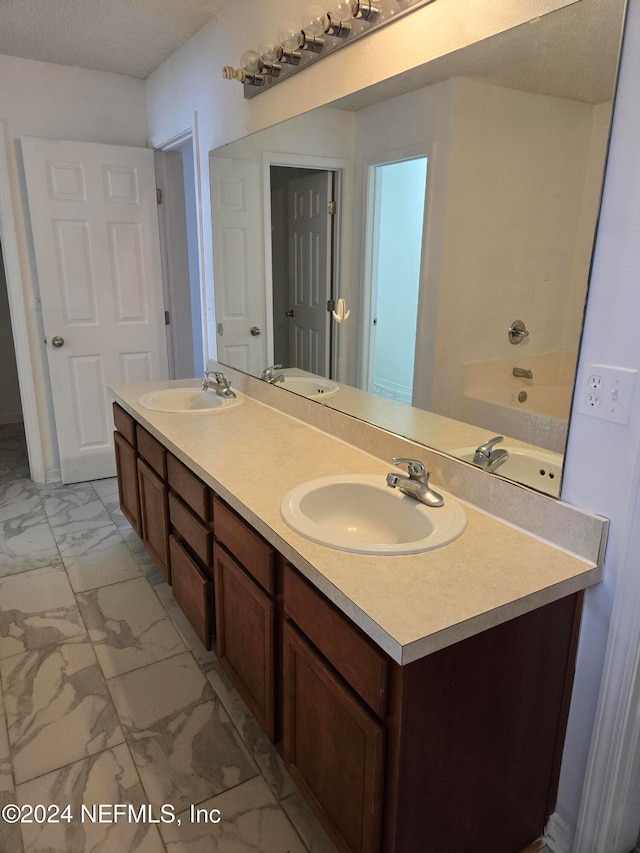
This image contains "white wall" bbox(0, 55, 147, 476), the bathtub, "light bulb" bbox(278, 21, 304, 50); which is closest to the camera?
the bathtub

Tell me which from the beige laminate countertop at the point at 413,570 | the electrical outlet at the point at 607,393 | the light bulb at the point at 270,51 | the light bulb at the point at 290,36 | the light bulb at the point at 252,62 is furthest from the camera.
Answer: the light bulb at the point at 252,62

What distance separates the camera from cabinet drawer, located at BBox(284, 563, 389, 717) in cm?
103

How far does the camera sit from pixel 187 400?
8.75 feet

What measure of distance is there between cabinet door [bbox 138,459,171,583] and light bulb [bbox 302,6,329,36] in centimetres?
161

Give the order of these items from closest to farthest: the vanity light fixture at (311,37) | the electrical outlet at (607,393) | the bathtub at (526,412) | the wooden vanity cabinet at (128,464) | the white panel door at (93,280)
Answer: the electrical outlet at (607,393) → the bathtub at (526,412) → the vanity light fixture at (311,37) → the wooden vanity cabinet at (128,464) → the white panel door at (93,280)

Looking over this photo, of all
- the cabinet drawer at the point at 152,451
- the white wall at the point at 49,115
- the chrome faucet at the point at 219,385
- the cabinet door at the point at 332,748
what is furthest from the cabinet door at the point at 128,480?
the cabinet door at the point at 332,748

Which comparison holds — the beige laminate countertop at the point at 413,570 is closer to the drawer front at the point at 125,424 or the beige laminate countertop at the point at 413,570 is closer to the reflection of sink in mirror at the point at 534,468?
the reflection of sink in mirror at the point at 534,468

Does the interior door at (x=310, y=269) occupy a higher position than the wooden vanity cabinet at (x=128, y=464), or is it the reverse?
the interior door at (x=310, y=269)

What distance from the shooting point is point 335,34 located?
5.88 ft

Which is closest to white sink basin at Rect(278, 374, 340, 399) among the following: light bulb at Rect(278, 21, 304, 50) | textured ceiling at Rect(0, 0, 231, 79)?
light bulb at Rect(278, 21, 304, 50)

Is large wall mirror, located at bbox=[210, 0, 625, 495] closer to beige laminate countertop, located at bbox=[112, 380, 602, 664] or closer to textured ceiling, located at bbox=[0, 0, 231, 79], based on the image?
beige laminate countertop, located at bbox=[112, 380, 602, 664]

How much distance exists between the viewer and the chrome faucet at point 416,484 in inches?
56.5

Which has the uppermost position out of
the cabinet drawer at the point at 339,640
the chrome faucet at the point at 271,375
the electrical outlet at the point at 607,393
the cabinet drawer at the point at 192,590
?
the electrical outlet at the point at 607,393

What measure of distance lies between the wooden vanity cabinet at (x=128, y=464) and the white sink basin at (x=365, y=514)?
1237 millimetres
